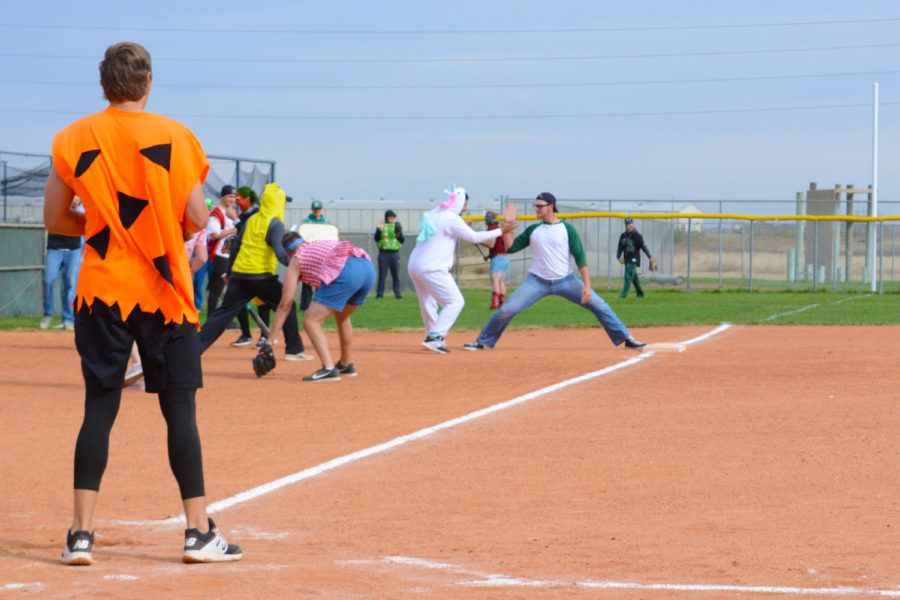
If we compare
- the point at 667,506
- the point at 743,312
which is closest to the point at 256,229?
the point at 667,506

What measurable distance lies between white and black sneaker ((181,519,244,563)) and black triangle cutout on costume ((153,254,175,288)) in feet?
3.36

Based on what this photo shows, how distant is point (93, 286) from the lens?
4863 mm

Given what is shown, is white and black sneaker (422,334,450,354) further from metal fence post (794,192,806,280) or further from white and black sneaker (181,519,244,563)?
metal fence post (794,192,806,280)

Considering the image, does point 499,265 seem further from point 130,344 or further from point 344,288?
point 130,344

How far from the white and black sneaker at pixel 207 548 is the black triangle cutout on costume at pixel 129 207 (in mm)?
1272

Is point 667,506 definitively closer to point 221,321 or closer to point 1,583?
point 1,583

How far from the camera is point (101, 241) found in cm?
Answer: 487

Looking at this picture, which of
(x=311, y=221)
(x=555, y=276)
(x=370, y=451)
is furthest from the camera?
(x=311, y=221)

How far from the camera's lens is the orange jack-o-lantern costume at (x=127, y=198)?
15.9ft

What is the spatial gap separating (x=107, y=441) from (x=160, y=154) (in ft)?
3.91

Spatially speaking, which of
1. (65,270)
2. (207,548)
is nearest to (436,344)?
(65,270)

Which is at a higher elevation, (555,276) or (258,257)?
(258,257)

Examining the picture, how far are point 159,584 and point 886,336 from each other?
46.6 ft

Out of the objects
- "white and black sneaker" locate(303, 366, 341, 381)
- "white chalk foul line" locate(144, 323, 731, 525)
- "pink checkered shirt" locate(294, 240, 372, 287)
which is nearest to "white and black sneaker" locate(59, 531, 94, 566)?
"white chalk foul line" locate(144, 323, 731, 525)
